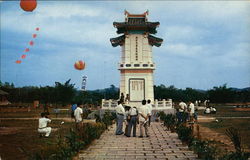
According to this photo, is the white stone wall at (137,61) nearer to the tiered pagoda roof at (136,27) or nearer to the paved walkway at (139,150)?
the tiered pagoda roof at (136,27)

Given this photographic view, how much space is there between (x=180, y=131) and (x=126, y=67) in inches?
567

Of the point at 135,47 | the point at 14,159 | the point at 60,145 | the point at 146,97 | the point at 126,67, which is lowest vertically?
the point at 14,159

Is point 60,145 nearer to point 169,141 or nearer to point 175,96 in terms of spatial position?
point 169,141

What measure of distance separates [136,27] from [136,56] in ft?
8.85

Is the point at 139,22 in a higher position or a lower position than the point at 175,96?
higher

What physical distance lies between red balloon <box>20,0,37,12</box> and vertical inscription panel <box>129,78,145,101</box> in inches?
670

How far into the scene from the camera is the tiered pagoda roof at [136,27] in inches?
995

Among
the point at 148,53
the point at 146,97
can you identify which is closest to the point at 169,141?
the point at 146,97

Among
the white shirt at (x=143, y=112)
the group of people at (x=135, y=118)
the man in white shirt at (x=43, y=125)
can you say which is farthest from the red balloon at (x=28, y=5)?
the white shirt at (x=143, y=112)

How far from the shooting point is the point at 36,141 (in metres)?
11.6

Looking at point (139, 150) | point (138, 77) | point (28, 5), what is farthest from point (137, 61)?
point (28, 5)

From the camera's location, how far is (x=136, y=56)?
83.9 feet

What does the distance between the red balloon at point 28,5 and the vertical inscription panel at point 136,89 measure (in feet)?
55.8

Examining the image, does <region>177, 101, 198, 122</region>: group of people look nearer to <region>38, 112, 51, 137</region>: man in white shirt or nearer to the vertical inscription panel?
<region>38, 112, 51, 137</region>: man in white shirt
